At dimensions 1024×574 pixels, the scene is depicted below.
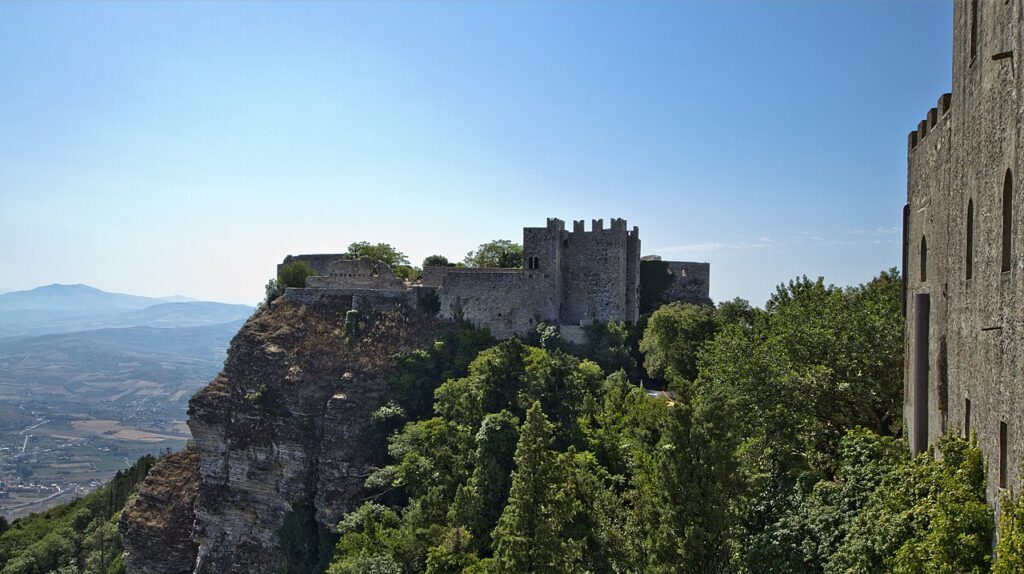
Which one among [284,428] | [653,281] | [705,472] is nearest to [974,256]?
[705,472]

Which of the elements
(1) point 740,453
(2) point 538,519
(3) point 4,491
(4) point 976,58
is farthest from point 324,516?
(3) point 4,491

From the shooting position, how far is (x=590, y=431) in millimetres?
29391

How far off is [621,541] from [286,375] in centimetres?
2719

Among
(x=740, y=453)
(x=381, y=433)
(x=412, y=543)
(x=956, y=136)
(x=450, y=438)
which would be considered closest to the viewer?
(x=956, y=136)

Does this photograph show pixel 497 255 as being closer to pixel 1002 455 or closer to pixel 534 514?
pixel 534 514

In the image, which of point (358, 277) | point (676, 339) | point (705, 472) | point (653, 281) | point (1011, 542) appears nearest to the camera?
point (1011, 542)

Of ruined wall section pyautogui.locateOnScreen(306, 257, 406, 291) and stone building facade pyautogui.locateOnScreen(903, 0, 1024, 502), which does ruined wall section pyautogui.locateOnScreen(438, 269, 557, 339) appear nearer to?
ruined wall section pyautogui.locateOnScreen(306, 257, 406, 291)

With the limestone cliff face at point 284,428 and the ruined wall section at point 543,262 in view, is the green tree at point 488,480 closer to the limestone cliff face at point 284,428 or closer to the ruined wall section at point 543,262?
the limestone cliff face at point 284,428

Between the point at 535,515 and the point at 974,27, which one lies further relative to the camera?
the point at 535,515

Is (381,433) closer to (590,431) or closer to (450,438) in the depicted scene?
(450,438)

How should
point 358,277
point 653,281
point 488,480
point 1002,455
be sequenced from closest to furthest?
point 1002,455, point 488,480, point 358,277, point 653,281

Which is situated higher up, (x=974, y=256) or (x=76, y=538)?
(x=974, y=256)

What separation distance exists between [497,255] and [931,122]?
46019mm

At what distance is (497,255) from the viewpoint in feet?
195
